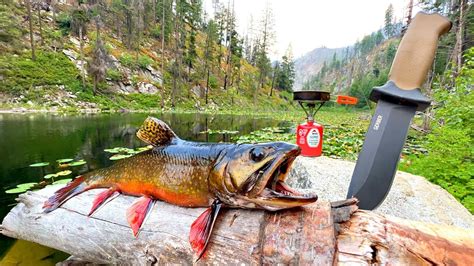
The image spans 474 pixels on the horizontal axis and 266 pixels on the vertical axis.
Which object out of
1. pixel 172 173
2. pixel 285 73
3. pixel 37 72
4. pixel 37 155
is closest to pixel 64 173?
pixel 37 155

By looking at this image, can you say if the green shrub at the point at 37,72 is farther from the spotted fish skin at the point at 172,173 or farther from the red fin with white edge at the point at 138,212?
the red fin with white edge at the point at 138,212

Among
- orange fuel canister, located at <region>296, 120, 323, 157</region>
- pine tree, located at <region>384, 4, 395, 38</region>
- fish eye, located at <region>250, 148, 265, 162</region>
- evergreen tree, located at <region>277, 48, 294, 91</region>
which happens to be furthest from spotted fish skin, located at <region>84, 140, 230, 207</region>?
pine tree, located at <region>384, 4, 395, 38</region>

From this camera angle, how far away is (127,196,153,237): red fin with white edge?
5.61 feet

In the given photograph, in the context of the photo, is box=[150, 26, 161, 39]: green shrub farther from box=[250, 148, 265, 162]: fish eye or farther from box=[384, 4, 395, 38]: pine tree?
box=[384, 4, 395, 38]: pine tree

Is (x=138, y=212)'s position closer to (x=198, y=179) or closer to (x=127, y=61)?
(x=198, y=179)

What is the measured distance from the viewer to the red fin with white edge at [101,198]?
1.97 metres

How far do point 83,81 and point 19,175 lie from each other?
72.9 ft

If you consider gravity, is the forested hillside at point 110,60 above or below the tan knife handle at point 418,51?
above

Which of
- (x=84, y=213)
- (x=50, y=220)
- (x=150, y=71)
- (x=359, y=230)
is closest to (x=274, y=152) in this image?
(x=359, y=230)

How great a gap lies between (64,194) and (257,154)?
1.95 m

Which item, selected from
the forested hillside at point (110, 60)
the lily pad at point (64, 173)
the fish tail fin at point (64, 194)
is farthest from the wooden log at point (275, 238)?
the forested hillside at point (110, 60)

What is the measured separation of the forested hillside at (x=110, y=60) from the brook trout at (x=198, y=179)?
22.1 meters

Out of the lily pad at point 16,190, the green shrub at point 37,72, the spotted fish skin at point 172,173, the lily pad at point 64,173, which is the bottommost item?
the lily pad at point 16,190

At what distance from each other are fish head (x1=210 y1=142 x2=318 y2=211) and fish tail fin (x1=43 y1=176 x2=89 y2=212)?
4.92 ft
